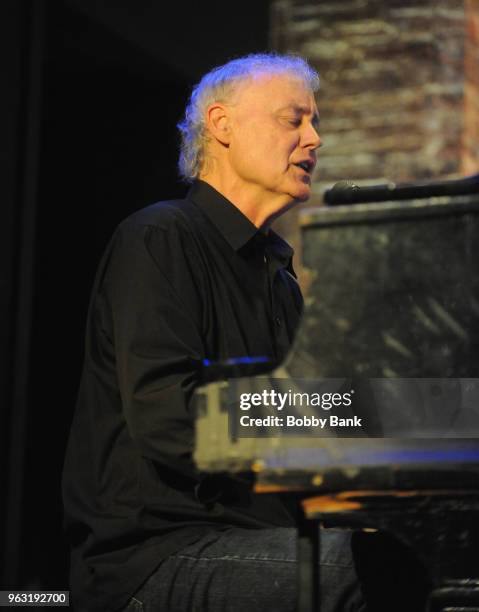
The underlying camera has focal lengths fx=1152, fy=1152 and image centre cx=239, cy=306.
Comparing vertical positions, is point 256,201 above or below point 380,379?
above

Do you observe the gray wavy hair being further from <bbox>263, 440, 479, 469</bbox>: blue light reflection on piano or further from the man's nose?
<bbox>263, 440, 479, 469</bbox>: blue light reflection on piano

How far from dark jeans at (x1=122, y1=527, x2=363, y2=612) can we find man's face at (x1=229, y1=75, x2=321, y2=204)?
81 centimetres

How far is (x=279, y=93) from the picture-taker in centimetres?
254

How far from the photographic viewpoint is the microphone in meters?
1.60

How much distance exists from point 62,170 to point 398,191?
8.43ft

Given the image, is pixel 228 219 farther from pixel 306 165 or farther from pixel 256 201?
pixel 306 165

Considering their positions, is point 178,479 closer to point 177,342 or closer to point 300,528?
point 177,342

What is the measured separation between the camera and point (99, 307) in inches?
89.4

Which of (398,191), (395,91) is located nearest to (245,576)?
(398,191)

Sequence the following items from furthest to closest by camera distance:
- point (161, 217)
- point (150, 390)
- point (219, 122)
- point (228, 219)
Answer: point (219, 122) → point (228, 219) → point (161, 217) → point (150, 390)

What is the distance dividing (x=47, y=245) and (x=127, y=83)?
0.75 meters

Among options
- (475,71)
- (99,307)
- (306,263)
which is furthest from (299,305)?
(475,71)

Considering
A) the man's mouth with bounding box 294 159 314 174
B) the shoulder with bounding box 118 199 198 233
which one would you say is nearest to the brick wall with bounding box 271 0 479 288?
the man's mouth with bounding box 294 159 314 174

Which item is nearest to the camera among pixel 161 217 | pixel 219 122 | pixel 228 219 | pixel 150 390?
pixel 150 390
